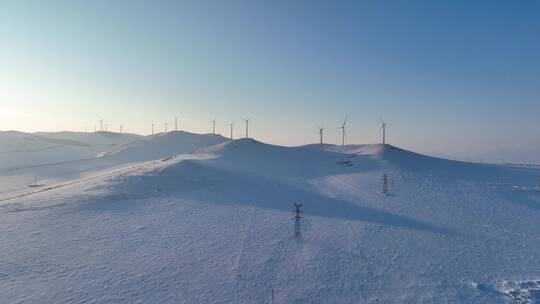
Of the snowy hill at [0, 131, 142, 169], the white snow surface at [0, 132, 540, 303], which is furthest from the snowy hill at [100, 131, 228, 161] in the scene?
the white snow surface at [0, 132, 540, 303]

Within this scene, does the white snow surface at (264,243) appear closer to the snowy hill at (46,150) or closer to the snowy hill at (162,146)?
the snowy hill at (162,146)

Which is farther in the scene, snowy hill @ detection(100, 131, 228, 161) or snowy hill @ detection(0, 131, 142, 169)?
snowy hill @ detection(100, 131, 228, 161)

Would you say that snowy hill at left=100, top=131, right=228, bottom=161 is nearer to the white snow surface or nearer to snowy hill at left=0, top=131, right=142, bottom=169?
snowy hill at left=0, top=131, right=142, bottom=169

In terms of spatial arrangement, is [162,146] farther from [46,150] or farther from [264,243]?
[264,243]

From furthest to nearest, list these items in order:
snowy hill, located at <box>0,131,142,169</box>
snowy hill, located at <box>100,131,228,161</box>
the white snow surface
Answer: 1. snowy hill, located at <box>100,131,228,161</box>
2. snowy hill, located at <box>0,131,142,169</box>
3. the white snow surface

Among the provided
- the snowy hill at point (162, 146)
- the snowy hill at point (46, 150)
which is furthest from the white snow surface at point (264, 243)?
the snowy hill at point (46, 150)

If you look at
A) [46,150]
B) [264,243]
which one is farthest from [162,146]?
[264,243]

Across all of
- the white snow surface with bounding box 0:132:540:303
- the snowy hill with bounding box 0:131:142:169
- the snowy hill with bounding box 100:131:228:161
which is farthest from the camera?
the snowy hill with bounding box 100:131:228:161

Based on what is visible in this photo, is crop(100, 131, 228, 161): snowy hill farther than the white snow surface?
Yes

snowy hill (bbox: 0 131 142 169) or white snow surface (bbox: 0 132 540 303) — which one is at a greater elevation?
snowy hill (bbox: 0 131 142 169)
